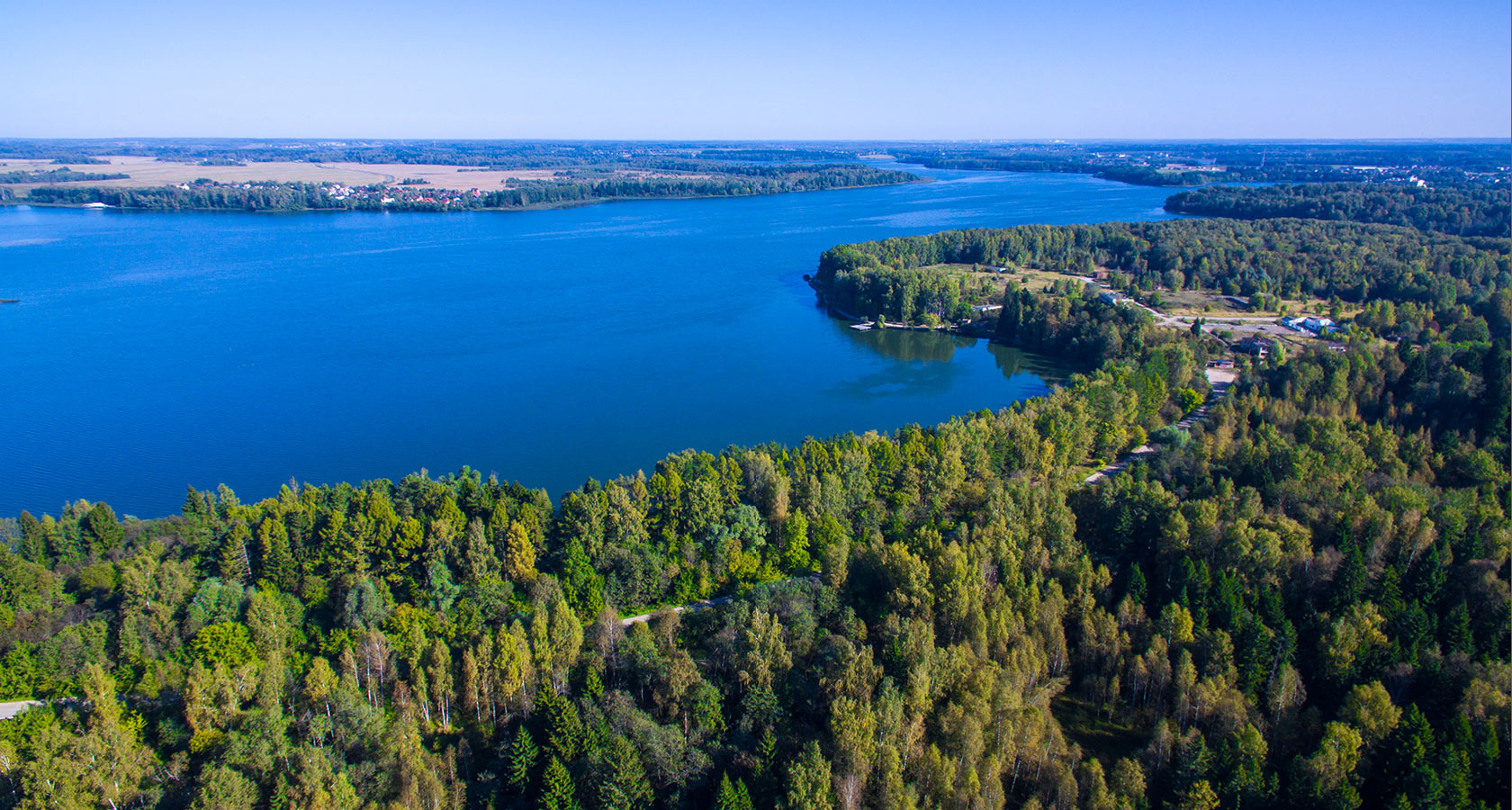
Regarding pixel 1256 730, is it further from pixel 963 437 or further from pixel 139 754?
pixel 139 754

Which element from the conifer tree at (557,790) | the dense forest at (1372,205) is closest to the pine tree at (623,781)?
the conifer tree at (557,790)

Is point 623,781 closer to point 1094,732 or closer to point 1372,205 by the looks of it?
point 1094,732

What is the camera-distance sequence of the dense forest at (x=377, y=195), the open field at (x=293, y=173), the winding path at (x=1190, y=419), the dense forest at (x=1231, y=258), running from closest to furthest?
the winding path at (x=1190, y=419) < the dense forest at (x=1231, y=258) < the dense forest at (x=377, y=195) < the open field at (x=293, y=173)

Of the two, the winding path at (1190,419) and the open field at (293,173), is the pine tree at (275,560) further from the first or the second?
the open field at (293,173)

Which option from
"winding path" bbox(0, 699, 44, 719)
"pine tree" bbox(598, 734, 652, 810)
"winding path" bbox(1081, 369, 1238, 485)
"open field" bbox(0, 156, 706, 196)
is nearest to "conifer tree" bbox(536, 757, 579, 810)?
"pine tree" bbox(598, 734, 652, 810)

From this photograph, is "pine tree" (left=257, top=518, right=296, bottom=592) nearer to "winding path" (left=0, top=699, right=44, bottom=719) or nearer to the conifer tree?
"winding path" (left=0, top=699, right=44, bottom=719)

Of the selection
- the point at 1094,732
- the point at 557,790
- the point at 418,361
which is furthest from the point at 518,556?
the point at 418,361
